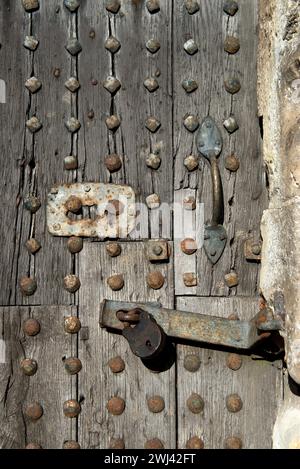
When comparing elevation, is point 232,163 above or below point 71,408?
above

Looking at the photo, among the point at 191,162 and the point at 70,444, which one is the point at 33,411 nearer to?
the point at 70,444

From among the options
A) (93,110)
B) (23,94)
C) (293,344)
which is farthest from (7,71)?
(293,344)

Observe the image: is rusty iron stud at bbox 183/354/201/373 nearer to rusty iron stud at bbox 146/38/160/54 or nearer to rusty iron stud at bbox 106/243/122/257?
rusty iron stud at bbox 106/243/122/257

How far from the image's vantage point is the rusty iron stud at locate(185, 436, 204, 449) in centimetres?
194

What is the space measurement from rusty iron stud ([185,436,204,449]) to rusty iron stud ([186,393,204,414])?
0.23 feet

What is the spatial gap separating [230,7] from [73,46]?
1.45ft

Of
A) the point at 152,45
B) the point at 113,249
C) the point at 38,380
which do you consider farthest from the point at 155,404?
the point at 152,45

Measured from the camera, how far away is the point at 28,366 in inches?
73.9

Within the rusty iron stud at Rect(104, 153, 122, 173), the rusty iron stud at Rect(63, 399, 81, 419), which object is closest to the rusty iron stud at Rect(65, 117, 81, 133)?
the rusty iron stud at Rect(104, 153, 122, 173)

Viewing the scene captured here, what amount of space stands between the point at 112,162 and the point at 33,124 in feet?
0.75

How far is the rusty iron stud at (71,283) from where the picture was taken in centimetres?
190

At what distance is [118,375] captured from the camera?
1.93 meters

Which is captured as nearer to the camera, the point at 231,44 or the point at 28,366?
the point at 28,366

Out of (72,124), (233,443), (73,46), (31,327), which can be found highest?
(73,46)
